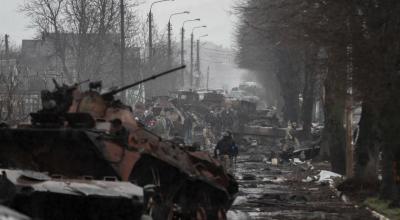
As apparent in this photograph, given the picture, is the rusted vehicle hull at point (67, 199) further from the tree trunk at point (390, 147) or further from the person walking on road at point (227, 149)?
the person walking on road at point (227, 149)

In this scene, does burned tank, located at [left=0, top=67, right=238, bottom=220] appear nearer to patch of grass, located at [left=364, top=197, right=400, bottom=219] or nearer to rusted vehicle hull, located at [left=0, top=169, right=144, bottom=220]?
rusted vehicle hull, located at [left=0, top=169, right=144, bottom=220]

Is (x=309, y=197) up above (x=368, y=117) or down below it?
below

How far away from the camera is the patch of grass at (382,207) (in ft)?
60.0

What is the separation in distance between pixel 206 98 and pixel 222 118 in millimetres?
8285

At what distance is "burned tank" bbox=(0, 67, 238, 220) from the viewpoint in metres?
13.5

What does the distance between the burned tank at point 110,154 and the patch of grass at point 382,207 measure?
4.00 m

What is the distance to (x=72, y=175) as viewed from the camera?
1373 cm

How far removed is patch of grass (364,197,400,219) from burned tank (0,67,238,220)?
13.1ft

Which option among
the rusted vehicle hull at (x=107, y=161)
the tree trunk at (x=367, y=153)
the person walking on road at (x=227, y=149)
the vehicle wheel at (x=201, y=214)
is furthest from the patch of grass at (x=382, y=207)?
the person walking on road at (x=227, y=149)

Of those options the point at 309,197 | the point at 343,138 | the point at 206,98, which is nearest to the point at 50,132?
the point at 309,197

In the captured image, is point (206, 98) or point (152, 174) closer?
point (152, 174)

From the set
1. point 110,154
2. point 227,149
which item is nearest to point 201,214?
point 110,154

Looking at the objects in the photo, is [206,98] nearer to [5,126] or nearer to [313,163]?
[313,163]

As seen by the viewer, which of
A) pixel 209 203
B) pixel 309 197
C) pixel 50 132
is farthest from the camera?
pixel 309 197
